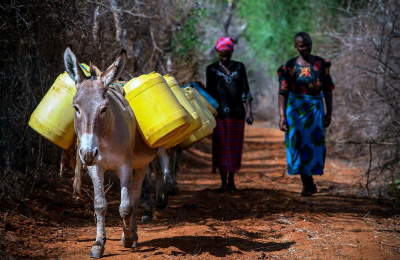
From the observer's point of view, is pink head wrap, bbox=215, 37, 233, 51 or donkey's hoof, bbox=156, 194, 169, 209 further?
pink head wrap, bbox=215, 37, 233, 51

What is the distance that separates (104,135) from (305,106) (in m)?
3.89

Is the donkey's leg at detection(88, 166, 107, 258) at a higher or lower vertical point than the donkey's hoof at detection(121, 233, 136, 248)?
higher

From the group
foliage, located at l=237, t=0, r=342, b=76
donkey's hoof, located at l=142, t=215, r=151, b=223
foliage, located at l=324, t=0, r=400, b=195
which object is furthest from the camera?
foliage, located at l=237, t=0, r=342, b=76

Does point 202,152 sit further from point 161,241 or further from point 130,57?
point 161,241

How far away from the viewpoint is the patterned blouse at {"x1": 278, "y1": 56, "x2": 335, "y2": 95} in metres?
6.94

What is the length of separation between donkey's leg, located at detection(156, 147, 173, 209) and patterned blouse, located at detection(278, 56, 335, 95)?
2.19m

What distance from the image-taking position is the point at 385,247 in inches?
177

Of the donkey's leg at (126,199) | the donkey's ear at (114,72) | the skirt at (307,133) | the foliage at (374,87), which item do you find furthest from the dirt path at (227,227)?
the donkey's ear at (114,72)

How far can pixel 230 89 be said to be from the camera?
7680 millimetres

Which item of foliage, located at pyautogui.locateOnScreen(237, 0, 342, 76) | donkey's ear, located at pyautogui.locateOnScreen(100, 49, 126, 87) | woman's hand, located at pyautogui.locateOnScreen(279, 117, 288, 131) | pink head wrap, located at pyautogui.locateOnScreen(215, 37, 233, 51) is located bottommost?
woman's hand, located at pyautogui.locateOnScreen(279, 117, 288, 131)

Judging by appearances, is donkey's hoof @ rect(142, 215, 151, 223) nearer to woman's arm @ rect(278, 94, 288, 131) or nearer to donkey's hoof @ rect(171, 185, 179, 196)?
donkey's hoof @ rect(171, 185, 179, 196)

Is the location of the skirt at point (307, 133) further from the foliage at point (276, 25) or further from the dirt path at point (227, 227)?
the foliage at point (276, 25)

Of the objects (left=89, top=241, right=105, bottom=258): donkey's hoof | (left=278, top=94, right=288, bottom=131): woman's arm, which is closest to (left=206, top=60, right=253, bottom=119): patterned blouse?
(left=278, top=94, right=288, bottom=131): woman's arm

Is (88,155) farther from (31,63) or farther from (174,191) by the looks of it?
(174,191)
